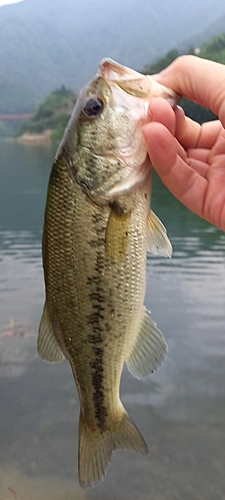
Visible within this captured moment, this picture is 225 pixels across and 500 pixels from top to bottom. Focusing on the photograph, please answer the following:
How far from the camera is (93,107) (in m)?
1.78

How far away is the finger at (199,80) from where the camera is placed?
1.82m

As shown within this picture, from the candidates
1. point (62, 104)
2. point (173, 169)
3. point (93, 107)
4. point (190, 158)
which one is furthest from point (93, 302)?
point (62, 104)

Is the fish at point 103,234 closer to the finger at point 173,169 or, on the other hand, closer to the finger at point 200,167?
the finger at point 173,169

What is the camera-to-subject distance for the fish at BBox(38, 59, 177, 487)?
1771 mm

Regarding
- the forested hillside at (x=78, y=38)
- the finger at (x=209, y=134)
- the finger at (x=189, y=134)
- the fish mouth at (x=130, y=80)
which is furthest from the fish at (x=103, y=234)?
the forested hillside at (x=78, y=38)

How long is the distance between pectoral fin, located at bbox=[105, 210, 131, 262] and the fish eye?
1.33 ft

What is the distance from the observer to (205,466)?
5.93 m

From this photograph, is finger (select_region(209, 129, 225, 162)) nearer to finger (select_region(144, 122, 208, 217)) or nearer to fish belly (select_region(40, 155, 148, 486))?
finger (select_region(144, 122, 208, 217))

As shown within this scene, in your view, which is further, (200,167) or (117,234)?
(200,167)

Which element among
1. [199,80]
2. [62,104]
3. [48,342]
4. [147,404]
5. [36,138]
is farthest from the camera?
[62,104]

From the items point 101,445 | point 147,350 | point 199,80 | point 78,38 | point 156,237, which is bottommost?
point 78,38

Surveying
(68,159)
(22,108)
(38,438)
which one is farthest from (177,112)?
(22,108)

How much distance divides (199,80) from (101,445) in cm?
166

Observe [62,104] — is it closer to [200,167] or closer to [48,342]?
[200,167]
